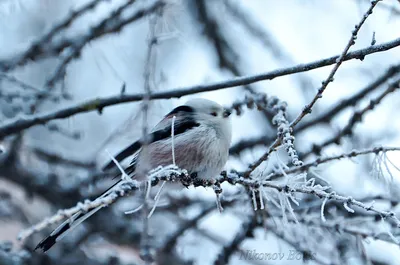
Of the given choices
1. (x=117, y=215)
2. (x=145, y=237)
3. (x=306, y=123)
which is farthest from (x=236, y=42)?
(x=145, y=237)

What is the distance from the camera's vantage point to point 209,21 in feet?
16.4

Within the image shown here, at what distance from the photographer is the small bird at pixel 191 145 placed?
2.94 m

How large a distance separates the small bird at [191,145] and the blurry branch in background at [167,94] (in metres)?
0.25

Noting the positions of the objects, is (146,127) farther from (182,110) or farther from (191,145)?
(182,110)

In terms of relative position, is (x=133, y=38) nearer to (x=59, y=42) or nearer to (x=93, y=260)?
(x=59, y=42)

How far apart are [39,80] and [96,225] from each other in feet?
11.0

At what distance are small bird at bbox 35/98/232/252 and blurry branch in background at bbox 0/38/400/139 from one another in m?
0.25

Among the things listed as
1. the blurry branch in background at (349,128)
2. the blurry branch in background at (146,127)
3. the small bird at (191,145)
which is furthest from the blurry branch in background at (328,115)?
the blurry branch in background at (146,127)

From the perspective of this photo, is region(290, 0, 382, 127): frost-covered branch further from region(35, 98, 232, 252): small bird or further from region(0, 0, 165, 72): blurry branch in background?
region(0, 0, 165, 72): blurry branch in background

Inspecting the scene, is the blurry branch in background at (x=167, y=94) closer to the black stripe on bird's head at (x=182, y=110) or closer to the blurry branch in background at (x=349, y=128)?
the black stripe on bird's head at (x=182, y=110)

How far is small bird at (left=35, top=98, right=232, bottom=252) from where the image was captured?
9.64 ft

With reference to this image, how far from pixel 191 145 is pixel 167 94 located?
400mm

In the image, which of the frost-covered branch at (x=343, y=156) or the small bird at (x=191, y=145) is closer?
the frost-covered branch at (x=343, y=156)

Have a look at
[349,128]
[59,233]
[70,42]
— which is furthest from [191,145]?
[70,42]
